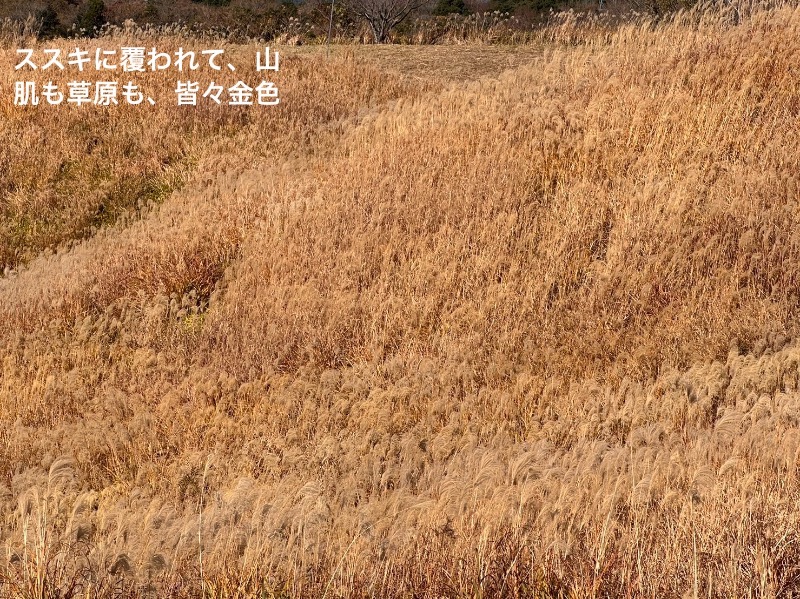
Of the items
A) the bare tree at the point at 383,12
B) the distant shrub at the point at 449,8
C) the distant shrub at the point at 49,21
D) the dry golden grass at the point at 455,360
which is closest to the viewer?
the dry golden grass at the point at 455,360

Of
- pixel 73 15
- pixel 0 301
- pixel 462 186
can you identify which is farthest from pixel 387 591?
pixel 73 15

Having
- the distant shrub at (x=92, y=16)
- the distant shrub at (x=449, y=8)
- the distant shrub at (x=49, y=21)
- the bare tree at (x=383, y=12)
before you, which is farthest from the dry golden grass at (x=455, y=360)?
the distant shrub at (x=449, y=8)

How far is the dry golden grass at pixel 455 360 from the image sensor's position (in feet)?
10.6

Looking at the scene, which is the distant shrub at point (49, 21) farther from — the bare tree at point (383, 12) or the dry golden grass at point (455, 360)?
the dry golden grass at point (455, 360)

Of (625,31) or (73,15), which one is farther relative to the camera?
(73,15)

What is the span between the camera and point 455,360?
5832mm

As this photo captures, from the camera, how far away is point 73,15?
3512 centimetres

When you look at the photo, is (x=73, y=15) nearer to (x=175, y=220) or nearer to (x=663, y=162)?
(x=175, y=220)

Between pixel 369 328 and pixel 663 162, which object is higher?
pixel 663 162

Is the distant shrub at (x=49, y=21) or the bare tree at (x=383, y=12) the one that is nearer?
the bare tree at (x=383, y=12)

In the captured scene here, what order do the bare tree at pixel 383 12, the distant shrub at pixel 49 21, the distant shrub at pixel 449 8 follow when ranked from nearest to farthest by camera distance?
the bare tree at pixel 383 12 < the distant shrub at pixel 49 21 < the distant shrub at pixel 449 8

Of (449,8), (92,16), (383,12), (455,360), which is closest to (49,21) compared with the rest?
Result: (92,16)

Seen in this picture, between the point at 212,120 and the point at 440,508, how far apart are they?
9.05 meters

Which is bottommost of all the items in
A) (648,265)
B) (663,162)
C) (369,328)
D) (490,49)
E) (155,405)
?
(155,405)
